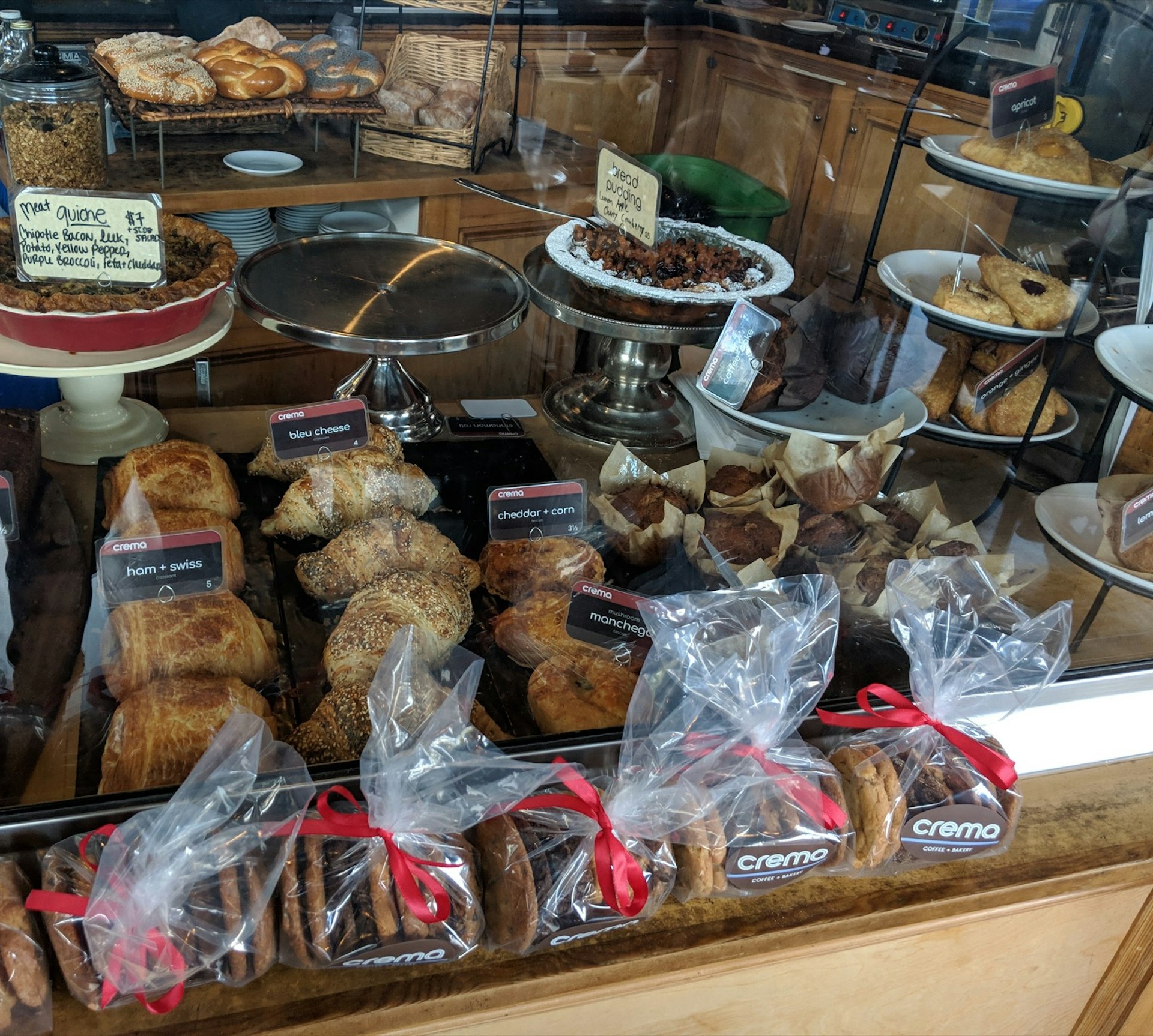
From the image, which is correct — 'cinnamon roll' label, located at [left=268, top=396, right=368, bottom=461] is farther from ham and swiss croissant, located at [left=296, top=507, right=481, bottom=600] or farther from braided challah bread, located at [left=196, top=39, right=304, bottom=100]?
braided challah bread, located at [left=196, top=39, right=304, bottom=100]

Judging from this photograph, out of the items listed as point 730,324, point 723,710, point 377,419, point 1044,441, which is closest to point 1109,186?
point 1044,441

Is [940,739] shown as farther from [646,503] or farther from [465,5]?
[465,5]

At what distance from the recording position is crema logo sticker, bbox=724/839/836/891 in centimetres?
102

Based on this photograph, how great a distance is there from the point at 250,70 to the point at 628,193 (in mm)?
588

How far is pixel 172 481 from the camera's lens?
4.16 feet

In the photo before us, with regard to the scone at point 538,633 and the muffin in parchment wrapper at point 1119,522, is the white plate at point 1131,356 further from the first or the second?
the scone at point 538,633

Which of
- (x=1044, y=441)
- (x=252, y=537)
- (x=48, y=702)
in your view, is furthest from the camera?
(x=1044, y=441)

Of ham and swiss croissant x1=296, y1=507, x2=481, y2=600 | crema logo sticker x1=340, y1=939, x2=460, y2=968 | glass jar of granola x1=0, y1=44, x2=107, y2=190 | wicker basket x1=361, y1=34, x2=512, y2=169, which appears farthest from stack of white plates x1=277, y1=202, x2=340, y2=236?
crema logo sticker x1=340, y1=939, x2=460, y2=968

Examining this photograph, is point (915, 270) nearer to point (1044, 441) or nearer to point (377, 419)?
point (1044, 441)

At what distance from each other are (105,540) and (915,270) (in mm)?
1357

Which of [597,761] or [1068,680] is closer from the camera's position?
[597,761]

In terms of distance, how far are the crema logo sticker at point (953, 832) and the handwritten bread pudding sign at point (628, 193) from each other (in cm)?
94

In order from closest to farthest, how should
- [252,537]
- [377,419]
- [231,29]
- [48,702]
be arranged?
[48,702], [252,537], [231,29], [377,419]

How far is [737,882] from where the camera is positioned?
104cm
